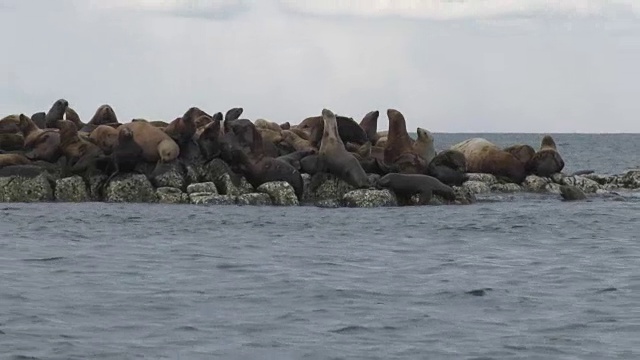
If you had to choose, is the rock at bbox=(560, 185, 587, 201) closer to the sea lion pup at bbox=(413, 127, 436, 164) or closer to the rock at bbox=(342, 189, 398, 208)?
the sea lion pup at bbox=(413, 127, 436, 164)

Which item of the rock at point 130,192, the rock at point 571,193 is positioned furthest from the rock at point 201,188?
the rock at point 571,193

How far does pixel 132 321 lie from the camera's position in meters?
15.0

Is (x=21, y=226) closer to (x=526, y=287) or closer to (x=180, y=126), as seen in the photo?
(x=180, y=126)

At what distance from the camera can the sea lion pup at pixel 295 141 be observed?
35.7m

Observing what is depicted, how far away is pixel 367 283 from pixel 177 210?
36.5ft

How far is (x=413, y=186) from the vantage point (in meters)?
31.5

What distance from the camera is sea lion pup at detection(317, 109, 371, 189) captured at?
103ft

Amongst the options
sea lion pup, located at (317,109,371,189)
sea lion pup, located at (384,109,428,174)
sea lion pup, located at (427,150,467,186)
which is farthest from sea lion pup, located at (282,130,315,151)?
sea lion pup, located at (427,150,467,186)

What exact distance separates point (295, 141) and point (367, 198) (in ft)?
19.2

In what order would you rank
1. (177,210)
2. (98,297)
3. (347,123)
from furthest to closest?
1. (347,123)
2. (177,210)
3. (98,297)

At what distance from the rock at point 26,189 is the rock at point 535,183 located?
13526 mm

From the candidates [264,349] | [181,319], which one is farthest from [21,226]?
[264,349]

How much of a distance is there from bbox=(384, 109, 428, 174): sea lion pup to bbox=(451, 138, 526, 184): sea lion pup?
2.53 meters

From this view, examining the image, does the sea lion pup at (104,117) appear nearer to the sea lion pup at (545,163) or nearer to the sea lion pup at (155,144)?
the sea lion pup at (155,144)
